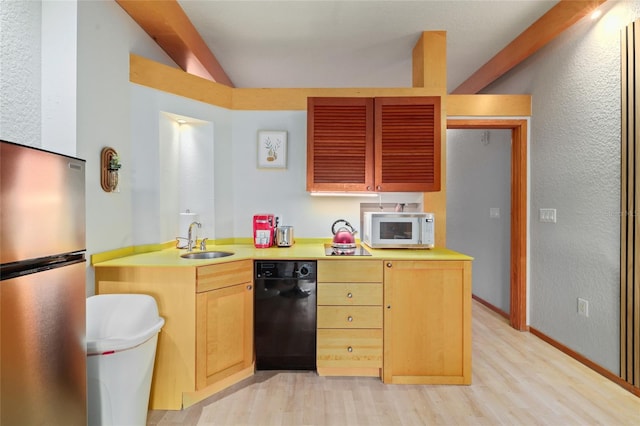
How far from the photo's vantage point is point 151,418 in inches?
69.7

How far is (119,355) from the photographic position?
1.40 meters

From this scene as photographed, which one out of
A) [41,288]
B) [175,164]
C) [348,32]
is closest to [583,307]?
[348,32]

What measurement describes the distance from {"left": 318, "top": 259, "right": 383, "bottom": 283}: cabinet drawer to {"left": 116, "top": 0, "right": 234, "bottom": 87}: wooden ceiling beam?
2.13 metres

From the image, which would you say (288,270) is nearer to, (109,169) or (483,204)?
(109,169)

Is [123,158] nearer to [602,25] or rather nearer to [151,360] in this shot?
[151,360]

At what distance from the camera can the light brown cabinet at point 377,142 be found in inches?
94.4

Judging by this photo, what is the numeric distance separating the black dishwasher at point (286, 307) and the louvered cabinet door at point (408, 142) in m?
0.98

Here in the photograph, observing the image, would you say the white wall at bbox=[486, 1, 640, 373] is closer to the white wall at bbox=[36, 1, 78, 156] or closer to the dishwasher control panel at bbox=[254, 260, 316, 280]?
the dishwasher control panel at bbox=[254, 260, 316, 280]

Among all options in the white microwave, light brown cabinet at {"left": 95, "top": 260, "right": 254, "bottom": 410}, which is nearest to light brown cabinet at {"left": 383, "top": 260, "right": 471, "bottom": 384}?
the white microwave

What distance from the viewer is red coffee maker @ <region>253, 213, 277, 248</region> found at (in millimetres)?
2588

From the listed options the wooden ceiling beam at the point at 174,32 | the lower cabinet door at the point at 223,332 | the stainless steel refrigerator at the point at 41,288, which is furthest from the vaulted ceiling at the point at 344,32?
the lower cabinet door at the point at 223,332

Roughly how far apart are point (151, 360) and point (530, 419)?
7.16ft

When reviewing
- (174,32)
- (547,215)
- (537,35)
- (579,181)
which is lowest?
(547,215)

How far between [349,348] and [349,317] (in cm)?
22
